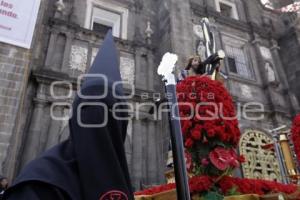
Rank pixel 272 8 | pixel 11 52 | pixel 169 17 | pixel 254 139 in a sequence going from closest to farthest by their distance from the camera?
pixel 11 52
pixel 254 139
pixel 169 17
pixel 272 8

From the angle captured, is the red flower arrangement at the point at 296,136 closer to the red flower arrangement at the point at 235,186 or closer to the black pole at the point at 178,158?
the red flower arrangement at the point at 235,186

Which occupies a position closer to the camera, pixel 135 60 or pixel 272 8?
pixel 135 60

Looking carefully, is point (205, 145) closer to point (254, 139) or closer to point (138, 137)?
point (138, 137)

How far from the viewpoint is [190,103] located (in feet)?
11.3

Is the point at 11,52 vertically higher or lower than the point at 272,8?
A: lower

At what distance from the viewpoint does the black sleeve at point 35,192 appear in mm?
1122

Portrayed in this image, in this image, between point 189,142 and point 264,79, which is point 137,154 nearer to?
point 189,142

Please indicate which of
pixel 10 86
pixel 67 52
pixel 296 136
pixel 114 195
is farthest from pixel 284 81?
pixel 114 195

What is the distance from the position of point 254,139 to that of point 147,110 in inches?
181

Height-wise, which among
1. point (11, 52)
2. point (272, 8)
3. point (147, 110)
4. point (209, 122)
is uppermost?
point (272, 8)

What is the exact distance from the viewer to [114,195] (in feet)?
4.17

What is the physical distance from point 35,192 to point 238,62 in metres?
13.9

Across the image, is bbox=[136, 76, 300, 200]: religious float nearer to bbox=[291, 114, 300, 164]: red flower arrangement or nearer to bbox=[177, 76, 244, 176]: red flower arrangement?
bbox=[177, 76, 244, 176]: red flower arrangement

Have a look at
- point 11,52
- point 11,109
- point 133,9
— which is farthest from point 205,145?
point 133,9
